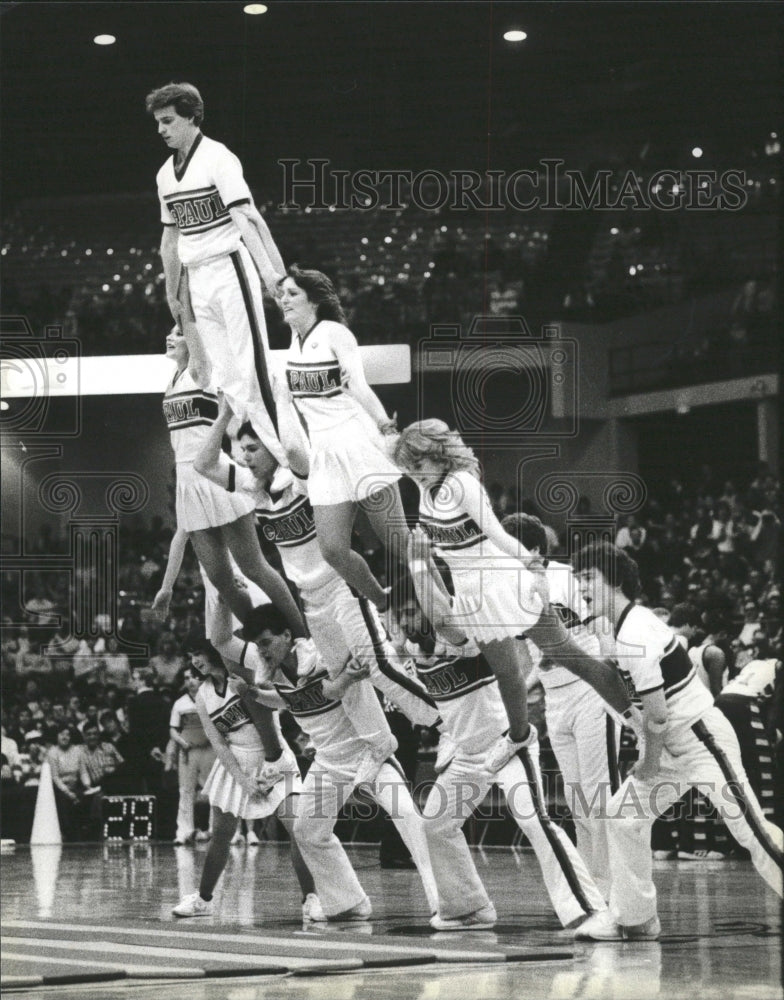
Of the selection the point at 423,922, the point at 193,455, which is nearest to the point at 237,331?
the point at 193,455

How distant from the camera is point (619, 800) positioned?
671 centimetres

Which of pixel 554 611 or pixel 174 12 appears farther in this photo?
pixel 174 12

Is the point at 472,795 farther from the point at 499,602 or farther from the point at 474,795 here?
the point at 499,602

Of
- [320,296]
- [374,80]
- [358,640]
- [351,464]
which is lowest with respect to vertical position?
[358,640]

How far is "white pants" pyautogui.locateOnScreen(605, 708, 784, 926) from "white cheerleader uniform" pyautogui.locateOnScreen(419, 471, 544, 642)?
1167mm

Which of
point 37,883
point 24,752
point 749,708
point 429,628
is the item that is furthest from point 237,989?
point 24,752

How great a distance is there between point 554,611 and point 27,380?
468 cm

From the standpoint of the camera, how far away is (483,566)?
7.80 meters

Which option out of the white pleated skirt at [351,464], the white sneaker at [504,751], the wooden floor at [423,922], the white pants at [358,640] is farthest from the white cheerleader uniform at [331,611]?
the wooden floor at [423,922]

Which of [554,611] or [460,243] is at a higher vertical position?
[460,243]

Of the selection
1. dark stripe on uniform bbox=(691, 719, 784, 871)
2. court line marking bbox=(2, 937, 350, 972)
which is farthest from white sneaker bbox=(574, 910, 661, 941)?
court line marking bbox=(2, 937, 350, 972)

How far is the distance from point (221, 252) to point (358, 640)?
2213 millimetres

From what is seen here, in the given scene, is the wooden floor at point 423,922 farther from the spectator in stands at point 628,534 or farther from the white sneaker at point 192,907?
the spectator in stands at point 628,534

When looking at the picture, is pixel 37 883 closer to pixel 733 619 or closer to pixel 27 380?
pixel 27 380
